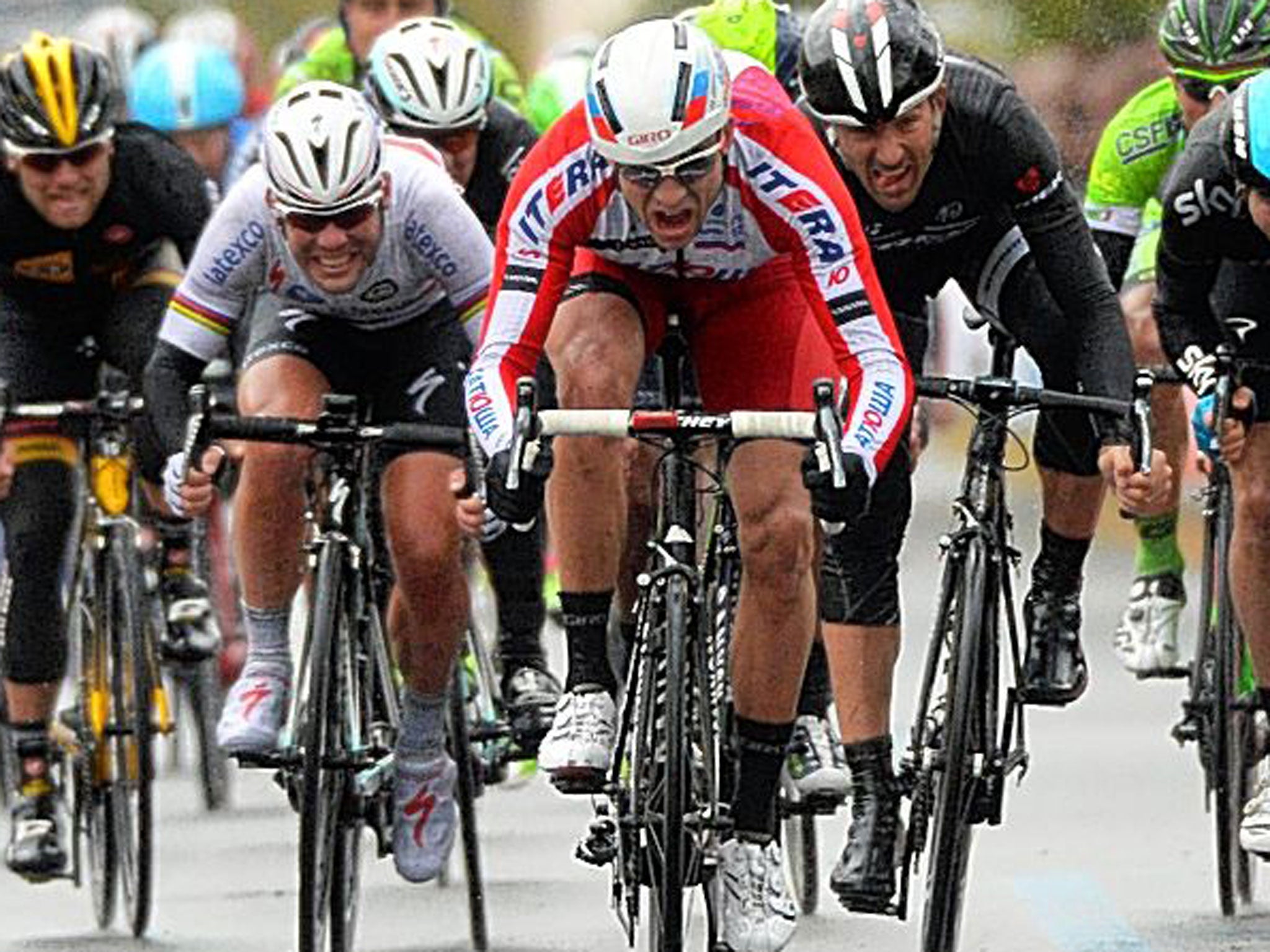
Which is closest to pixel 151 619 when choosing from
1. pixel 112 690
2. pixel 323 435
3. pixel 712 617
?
pixel 112 690

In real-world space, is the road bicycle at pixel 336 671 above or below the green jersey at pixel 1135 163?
below

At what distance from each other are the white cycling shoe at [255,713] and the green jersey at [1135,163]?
3.13 meters

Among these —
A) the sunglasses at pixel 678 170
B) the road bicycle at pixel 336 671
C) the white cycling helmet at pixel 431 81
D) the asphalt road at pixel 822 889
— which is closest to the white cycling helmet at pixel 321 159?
the road bicycle at pixel 336 671

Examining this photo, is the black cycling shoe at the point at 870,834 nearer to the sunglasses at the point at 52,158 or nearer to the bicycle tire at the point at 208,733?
the sunglasses at the point at 52,158

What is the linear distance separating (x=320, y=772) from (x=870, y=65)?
2059mm

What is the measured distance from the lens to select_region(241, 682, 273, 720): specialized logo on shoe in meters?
10.5

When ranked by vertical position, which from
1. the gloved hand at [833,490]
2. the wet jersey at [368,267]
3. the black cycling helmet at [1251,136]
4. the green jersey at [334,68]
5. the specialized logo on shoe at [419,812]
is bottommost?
the specialized logo on shoe at [419,812]

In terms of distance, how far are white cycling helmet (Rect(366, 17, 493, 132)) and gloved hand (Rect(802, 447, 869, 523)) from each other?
4.27 meters

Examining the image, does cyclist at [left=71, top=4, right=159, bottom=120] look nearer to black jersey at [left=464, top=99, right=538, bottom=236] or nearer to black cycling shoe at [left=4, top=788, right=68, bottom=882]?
black jersey at [left=464, top=99, right=538, bottom=236]

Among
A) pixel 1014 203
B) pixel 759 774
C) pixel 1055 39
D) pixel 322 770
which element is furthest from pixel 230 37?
pixel 759 774

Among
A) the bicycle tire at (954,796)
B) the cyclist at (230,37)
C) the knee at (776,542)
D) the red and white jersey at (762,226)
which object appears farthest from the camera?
the cyclist at (230,37)

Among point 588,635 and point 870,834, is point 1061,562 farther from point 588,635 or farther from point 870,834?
point 588,635

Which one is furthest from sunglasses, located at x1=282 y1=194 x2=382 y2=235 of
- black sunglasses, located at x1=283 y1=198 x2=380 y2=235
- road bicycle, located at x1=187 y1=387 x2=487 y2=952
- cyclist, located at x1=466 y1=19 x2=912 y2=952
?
cyclist, located at x1=466 y1=19 x2=912 y2=952

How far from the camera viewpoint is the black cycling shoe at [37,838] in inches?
448
